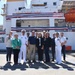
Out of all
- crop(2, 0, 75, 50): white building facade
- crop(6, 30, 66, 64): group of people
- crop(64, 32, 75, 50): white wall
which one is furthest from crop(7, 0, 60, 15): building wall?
crop(6, 30, 66, 64): group of people

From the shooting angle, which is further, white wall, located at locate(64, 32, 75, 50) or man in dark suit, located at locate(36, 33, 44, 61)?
white wall, located at locate(64, 32, 75, 50)

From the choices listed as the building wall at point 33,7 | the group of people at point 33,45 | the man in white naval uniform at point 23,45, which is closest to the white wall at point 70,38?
the building wall at point 33,7

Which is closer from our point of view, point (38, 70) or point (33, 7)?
point (38, 70)

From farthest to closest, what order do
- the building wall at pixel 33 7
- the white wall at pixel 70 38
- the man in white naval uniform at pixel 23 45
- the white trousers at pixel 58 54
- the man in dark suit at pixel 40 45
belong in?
1. the building wall at pixel 33 7
2. the white wall at pixel 70 38
3. the man in dark suit at pixel 40 45
4. the man in white naval uniform at pixel 23 45
5. the white trousers at pixel 58 54

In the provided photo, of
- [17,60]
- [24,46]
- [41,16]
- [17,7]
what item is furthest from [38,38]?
[17,7]

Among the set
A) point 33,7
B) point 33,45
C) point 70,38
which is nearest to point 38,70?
point 33,45

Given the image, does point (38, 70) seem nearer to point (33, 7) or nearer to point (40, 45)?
point (40, 45)

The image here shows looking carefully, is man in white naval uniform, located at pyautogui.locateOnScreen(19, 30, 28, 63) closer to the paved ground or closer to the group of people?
the group of people

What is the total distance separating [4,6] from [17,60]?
1892 centimetres

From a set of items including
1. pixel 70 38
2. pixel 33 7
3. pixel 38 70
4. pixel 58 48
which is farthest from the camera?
pixel 33 7

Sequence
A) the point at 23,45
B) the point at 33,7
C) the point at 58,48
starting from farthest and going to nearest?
the point at 33,7 < the point at 23,45 < the point at 58,48

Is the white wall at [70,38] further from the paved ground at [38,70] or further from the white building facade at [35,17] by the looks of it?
the paved ground at [38,70]

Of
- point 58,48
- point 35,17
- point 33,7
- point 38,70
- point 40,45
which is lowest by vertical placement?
point 38,70

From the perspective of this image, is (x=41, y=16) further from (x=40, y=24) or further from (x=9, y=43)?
(x=9, y=43)
